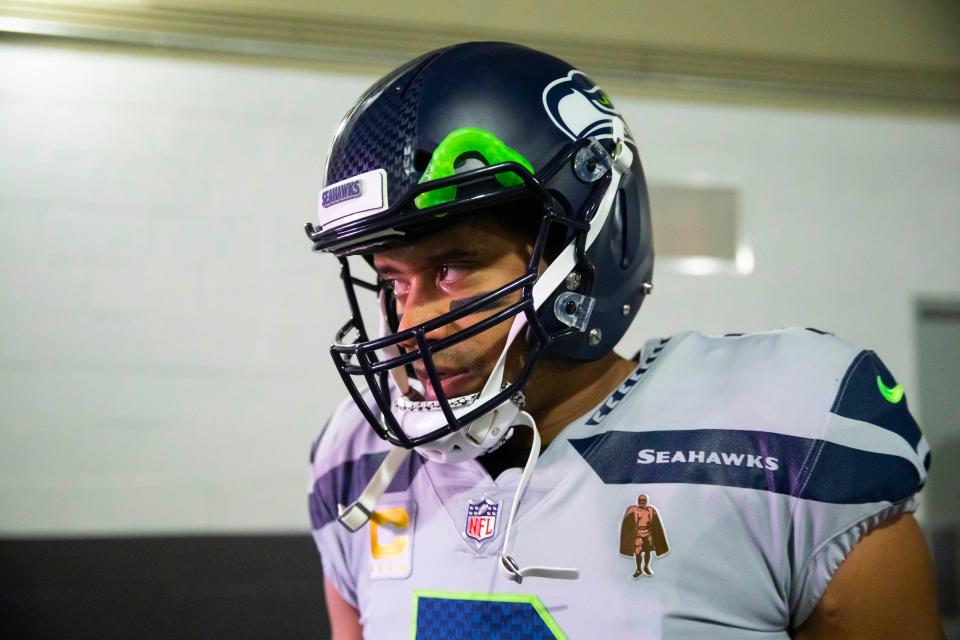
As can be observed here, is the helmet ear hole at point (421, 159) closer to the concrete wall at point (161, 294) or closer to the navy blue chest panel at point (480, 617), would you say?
the navy blue chest panel at point (480, 617)

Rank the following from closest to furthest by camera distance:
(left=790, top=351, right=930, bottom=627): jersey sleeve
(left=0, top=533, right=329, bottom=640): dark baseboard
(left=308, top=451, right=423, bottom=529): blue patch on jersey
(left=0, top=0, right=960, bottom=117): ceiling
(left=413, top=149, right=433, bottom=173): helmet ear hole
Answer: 1. (left=790, top=351, right=930, bottom=627): jersey sleeve
2. (left=413, top=149, right=433, bottom=173): helmet ear hole
3. (left=308, top=451, right=423, bottom=529): blue patch on jersey
4. (left=0, top=533, right=329, bottom=640): dark baseboard
5. (left=0, top=0, right=960, bottom=117): ceiling

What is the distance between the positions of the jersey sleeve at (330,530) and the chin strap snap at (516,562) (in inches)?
12.3

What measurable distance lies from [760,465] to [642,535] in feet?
0.47

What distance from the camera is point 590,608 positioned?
2.86 feet

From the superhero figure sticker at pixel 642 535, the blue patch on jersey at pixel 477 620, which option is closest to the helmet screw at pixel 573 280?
the superhero figure sticker at pixel 642 535

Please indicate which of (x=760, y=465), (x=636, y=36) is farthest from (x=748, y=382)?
(x=636, y=36)

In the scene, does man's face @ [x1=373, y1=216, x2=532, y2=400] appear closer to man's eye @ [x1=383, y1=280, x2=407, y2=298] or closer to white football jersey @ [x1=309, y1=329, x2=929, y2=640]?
man's eye @ [x1=383, y1=280, x2=407, y2=298]

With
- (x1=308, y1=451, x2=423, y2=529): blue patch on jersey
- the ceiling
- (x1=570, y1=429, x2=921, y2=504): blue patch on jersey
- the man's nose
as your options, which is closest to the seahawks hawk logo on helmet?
the man's nose

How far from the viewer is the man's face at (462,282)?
0.94m

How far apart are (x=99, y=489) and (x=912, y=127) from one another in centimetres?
324

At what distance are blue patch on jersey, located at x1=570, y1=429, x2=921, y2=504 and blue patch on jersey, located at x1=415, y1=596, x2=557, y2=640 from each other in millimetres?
172

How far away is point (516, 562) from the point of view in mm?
920

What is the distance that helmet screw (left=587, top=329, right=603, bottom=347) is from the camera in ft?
3.30

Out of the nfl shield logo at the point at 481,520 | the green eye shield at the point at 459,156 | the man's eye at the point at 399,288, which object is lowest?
the nfl shield logo at the point at 481,520
